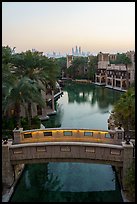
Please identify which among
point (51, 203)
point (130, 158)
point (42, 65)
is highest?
point (42, 65)

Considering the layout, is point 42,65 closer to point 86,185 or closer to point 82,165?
point 82,165

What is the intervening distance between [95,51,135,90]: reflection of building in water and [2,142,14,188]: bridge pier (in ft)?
152

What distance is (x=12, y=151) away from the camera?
12.9 metres

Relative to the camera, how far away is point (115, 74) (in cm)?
6091

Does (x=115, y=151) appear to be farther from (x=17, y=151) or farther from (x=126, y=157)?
(x=17, y=151)

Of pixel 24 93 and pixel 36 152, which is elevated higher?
pixel 24 93

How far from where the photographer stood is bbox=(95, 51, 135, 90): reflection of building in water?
57.1m

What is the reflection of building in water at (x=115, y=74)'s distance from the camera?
57.1 meters

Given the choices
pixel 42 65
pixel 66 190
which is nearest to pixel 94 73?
pixel 42 65

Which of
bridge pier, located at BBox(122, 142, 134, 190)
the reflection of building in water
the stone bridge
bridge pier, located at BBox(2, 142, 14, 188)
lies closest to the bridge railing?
the stone bridge

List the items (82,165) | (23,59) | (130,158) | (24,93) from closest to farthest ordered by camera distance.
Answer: (130,158) → (82,165) → (24,93) → (23,59)

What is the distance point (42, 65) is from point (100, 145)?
1787cm

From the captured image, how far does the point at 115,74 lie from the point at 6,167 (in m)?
51.2

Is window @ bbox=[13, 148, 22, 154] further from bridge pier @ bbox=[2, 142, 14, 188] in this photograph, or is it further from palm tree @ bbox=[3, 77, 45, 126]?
palm tree @ bbox=[3, 77, 45, 126]
